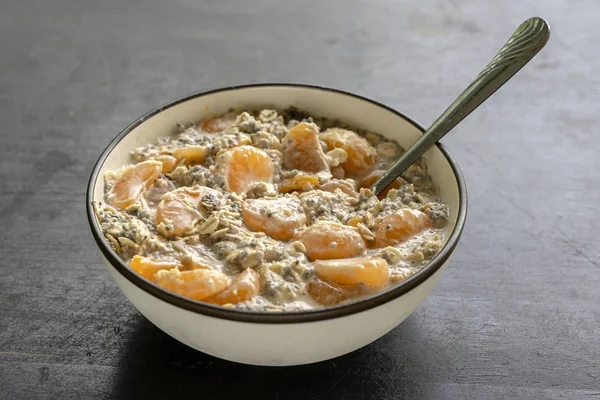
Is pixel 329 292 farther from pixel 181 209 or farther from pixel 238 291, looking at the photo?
pixel 181 209

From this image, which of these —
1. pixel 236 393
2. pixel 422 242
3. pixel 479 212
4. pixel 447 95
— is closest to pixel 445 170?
pixel 422 242

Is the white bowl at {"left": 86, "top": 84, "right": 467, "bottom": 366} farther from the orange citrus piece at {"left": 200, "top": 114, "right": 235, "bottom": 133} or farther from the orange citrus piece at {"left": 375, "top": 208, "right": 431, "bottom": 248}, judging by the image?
the orange citrus piece at {"left": 200, "top": 114, "right": 235, "bottom": 133}

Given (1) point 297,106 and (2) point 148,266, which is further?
(1) point 297,106

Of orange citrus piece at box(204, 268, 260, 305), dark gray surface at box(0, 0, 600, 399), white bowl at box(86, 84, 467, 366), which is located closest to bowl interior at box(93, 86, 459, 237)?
white bowl at box(86, 84, 467, 366)

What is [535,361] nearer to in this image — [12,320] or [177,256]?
[177,256]

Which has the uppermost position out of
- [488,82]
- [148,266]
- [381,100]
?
[488,82]

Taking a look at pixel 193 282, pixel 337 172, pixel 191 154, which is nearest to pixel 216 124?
pixel 191 154
